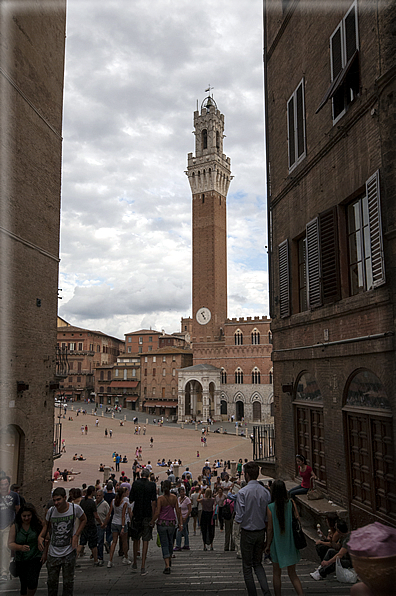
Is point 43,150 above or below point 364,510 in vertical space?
above

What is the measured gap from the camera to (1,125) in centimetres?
1072

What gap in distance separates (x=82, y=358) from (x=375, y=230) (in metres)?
76.0

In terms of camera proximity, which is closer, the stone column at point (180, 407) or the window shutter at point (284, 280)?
the window shutter at point (284, 280)

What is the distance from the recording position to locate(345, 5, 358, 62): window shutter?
772cm

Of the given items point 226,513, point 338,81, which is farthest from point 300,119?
point 226,513

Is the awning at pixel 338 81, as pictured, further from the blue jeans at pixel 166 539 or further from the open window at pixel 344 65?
the blue jeans at pixel 166 539

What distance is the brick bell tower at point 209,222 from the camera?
6216 cm

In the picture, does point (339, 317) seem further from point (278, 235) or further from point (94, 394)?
point (94, 394)

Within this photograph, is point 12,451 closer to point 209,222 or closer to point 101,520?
point 101,520

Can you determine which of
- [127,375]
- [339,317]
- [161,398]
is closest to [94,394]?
[127,375]

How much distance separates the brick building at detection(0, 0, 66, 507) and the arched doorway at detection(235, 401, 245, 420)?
1816 inches

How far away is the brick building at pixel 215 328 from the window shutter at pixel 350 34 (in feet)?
163

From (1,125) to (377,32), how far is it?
8.31 meters

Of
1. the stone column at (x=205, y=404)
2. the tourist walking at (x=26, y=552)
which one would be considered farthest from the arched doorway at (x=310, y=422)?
the stone column at (x=205, y=404)
